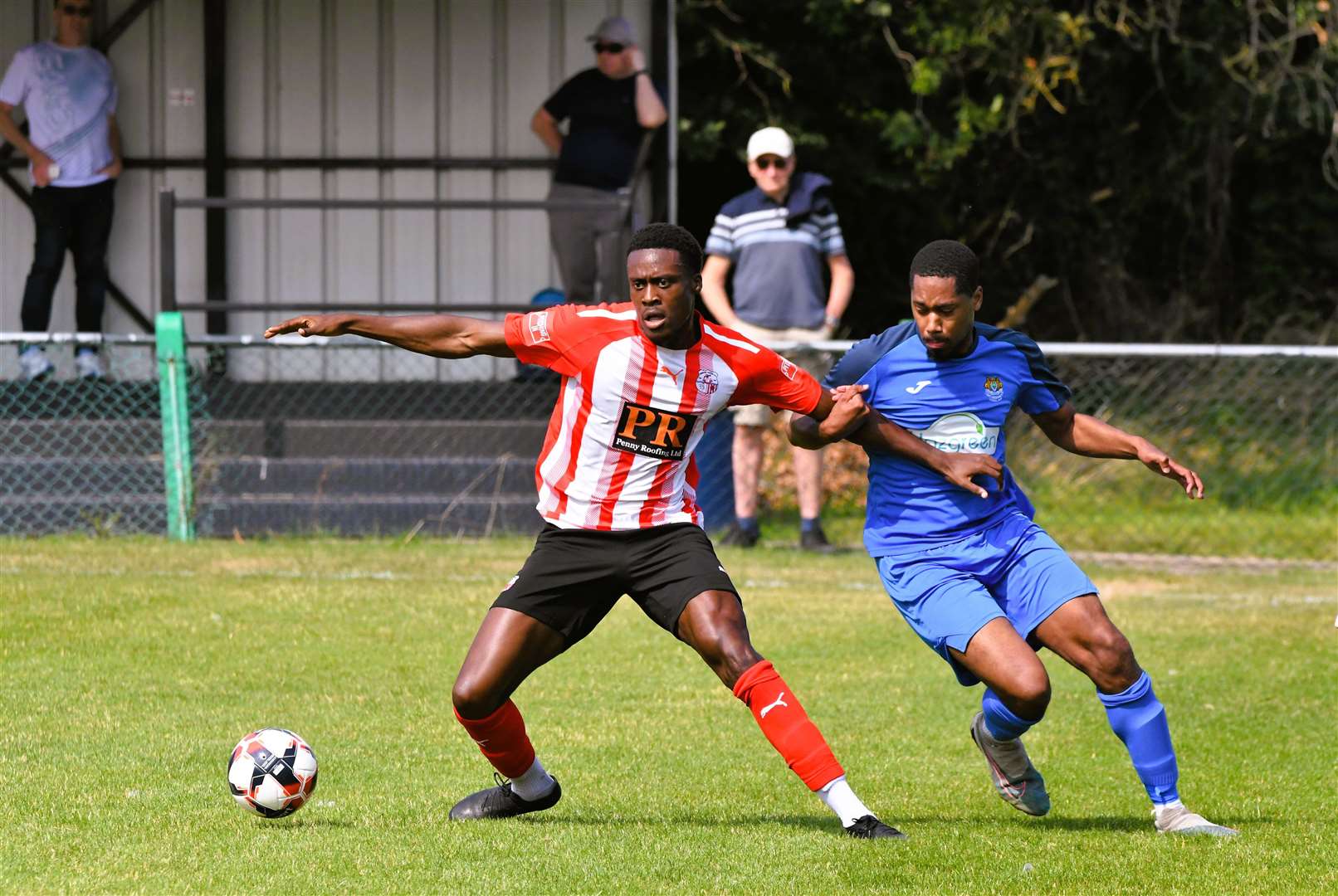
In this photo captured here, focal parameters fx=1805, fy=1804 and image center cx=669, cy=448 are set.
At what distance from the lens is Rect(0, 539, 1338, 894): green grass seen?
202 inches

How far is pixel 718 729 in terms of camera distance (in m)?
7.18

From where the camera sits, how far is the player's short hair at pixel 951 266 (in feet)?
19.2

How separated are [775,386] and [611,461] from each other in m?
0.60

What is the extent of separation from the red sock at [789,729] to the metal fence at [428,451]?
622 centimetres

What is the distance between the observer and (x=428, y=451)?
12.7 meters

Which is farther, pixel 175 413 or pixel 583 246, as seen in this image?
pixel 583 246

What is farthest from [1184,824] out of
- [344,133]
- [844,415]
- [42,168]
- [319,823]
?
[344,133]

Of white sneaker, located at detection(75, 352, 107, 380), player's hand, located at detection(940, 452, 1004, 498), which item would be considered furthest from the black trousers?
player's hand, located at detection(940, 452, 1004, 498)

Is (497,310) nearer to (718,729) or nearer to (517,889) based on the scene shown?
(718,729)

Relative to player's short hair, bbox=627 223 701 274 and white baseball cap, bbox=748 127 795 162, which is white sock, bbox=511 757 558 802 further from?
white baseball cap, bbox=748 127 795 162

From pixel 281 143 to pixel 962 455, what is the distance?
983cm

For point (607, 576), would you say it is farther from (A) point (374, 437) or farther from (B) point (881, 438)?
(A) point (374, 437)

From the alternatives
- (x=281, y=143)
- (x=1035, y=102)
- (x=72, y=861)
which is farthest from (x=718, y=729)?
(x=1035, y=102)

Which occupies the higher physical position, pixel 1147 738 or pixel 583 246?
pixel 583 246
